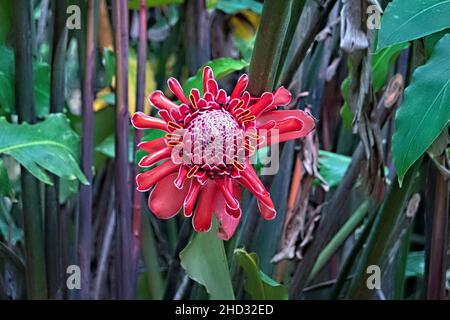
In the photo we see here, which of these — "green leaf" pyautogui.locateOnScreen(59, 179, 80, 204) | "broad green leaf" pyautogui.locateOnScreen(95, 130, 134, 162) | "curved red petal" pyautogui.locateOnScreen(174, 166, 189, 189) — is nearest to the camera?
"curved red petal" pyautogui.locateOnScreen(174, 166, 189, 189)

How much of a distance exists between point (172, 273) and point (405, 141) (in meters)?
0.32

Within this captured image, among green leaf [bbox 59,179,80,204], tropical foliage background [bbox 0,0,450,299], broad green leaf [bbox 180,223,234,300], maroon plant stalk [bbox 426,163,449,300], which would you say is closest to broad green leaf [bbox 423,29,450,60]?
tropical foliage background [bbox 0,0,450,299]

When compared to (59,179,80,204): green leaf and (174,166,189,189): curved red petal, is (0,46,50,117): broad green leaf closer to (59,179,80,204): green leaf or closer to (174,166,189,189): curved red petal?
(59,179,80,204): green leaf

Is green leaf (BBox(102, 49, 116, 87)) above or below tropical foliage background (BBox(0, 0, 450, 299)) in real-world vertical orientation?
above

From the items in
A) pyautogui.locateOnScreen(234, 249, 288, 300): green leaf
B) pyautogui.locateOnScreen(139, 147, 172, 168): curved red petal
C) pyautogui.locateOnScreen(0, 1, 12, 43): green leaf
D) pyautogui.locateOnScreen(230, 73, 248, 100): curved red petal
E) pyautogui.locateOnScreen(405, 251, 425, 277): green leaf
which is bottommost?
pyautogui.locateOnScreen(405, 251, 425, 277): green leaf

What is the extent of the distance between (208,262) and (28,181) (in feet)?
0.59

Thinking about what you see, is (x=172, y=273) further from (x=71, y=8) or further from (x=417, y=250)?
(x=417, y=250)

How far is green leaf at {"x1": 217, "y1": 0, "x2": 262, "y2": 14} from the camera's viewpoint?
860mm

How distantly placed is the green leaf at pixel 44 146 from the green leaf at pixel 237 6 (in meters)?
0.35

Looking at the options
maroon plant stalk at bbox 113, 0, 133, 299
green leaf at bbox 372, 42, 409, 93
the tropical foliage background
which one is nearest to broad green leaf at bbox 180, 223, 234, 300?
the tropical foliage background

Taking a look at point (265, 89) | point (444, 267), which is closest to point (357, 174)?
point (444, 267)

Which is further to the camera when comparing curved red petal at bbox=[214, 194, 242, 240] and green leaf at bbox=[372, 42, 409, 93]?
green leaf at bbox=[372, 42, 409, 93]

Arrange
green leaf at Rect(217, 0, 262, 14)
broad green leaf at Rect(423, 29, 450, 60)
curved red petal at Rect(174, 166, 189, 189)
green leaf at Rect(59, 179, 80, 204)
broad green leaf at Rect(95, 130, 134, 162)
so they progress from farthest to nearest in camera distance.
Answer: green leaf at Rect(217, 0, 262, 14) < broad green leaf at Rect(95, 130, 134, 162) < green leaf at Rect(59, 179, 80, 204) < broad green leaf at Rect(423, 29, 450, 60) < curved red petal at Rect(174, 166, 189, 189)

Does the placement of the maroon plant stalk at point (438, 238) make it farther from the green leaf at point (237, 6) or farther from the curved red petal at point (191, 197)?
the green leaf at point (237, 6)
